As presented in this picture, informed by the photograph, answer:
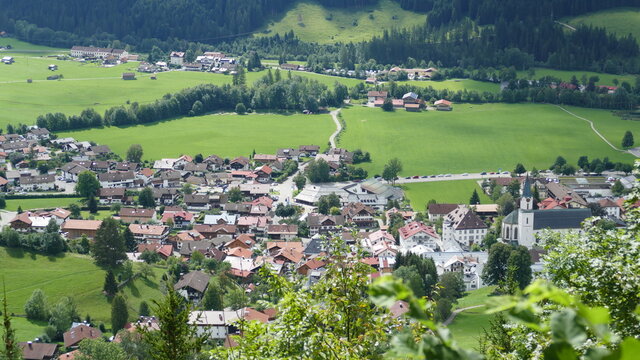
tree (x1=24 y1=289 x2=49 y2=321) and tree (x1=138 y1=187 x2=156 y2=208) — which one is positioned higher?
tree (x1=24 y1=289 x2=49 y2=321)

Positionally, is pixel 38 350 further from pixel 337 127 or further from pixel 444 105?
pixel 444 105

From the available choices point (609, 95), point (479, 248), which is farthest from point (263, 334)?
point (609, 95)

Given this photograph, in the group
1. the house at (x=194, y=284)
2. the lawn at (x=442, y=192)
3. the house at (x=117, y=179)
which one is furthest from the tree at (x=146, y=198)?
the lawn at (x=442, y=192)

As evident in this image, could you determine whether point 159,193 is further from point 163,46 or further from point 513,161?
point 163,46

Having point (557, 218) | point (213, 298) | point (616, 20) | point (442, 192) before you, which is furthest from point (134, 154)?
point (616, 20)

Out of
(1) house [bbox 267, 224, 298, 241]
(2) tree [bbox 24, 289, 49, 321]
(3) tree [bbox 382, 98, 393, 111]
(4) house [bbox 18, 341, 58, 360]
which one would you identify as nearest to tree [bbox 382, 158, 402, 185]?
(1) house [bbox 267, 224, 298, 241]

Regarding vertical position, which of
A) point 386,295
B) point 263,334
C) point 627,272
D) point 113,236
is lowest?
point 113,236

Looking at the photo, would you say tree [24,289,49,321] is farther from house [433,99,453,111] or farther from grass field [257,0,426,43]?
grass field [257,0,426,43]
